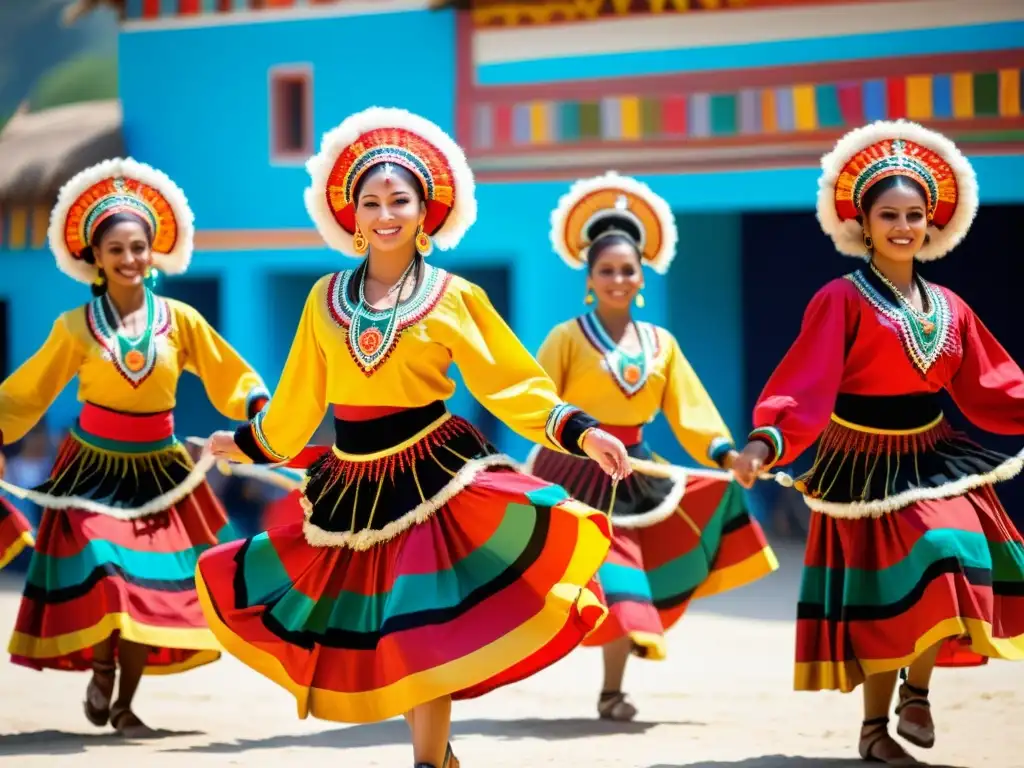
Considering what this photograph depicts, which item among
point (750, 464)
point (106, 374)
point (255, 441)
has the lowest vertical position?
point (750, 464)

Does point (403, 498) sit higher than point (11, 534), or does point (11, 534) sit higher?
point (11, 534)

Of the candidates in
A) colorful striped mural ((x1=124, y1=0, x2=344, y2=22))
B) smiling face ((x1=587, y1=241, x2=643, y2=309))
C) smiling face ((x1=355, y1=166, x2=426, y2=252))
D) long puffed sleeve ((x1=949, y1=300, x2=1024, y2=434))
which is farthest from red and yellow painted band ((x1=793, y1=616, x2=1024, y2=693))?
colorful striped mural ((x1=124, y1=0, x2=344, y2=22))

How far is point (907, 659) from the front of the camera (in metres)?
5.99

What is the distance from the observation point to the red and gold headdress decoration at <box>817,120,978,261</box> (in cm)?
643

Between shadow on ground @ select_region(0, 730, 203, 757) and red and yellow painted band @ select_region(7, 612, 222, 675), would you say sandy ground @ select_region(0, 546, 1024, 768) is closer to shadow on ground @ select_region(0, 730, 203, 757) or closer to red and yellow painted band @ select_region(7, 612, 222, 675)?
shadow on ground @ select_region(0, 730, 203, 757)

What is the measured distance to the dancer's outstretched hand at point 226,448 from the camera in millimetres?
5957

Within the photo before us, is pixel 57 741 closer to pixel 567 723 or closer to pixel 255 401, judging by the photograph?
pixel 255 401

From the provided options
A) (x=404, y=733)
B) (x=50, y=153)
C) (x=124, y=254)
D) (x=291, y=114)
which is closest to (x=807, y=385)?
(x=404, y=733)

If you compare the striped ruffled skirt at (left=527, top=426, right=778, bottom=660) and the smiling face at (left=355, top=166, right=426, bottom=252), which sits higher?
the smiling face at (left=355, top=166, right=426, bottom=252)

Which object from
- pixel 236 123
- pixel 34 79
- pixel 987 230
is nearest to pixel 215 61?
pixel 236 123

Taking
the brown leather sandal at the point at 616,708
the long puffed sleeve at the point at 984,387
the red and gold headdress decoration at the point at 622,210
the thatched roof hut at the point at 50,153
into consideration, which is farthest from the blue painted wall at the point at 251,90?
the long puffed sleeve at the point at 984,387

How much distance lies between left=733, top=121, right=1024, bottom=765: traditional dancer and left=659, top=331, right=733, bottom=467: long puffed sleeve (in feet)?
4.01

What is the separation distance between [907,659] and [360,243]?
218cm

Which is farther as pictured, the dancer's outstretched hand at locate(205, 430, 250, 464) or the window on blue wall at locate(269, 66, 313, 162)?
the window on blue wall at locate(269, 66, 313, 162)
